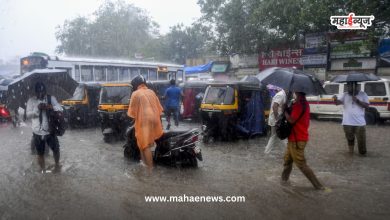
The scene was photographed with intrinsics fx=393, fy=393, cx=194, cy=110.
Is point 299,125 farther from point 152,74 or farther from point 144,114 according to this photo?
point 152,74

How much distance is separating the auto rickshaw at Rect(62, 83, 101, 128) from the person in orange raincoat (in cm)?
704

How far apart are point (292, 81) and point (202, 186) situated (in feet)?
6.93

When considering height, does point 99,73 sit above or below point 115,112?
above

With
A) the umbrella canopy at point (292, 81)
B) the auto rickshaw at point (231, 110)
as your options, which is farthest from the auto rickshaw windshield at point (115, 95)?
the umbrella canopy at point (292, 81)

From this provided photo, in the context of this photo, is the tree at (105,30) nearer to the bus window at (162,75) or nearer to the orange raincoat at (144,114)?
the bus window at (162,75)

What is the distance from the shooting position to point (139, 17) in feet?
59.8

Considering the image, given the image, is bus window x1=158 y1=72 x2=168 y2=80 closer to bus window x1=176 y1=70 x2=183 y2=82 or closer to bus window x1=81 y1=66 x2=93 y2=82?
bus window x1=176 y1=70 x2=183 y2=82

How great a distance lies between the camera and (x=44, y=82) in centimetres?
754

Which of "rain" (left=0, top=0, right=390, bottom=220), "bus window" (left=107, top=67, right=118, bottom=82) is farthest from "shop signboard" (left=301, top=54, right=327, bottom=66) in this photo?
"bus window" (left=107, top=67, right=118, bottom=82)

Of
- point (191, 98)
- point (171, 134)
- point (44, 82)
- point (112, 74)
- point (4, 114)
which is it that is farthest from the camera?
point (112, 74)

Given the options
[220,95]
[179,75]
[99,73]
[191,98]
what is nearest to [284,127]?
[220,95]

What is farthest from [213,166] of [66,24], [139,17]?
[139,17]

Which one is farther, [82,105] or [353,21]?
[82,105]

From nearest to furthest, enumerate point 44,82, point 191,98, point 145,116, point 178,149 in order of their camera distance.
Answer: point 145,116, point 178,149, point 44,82, point 191,98
